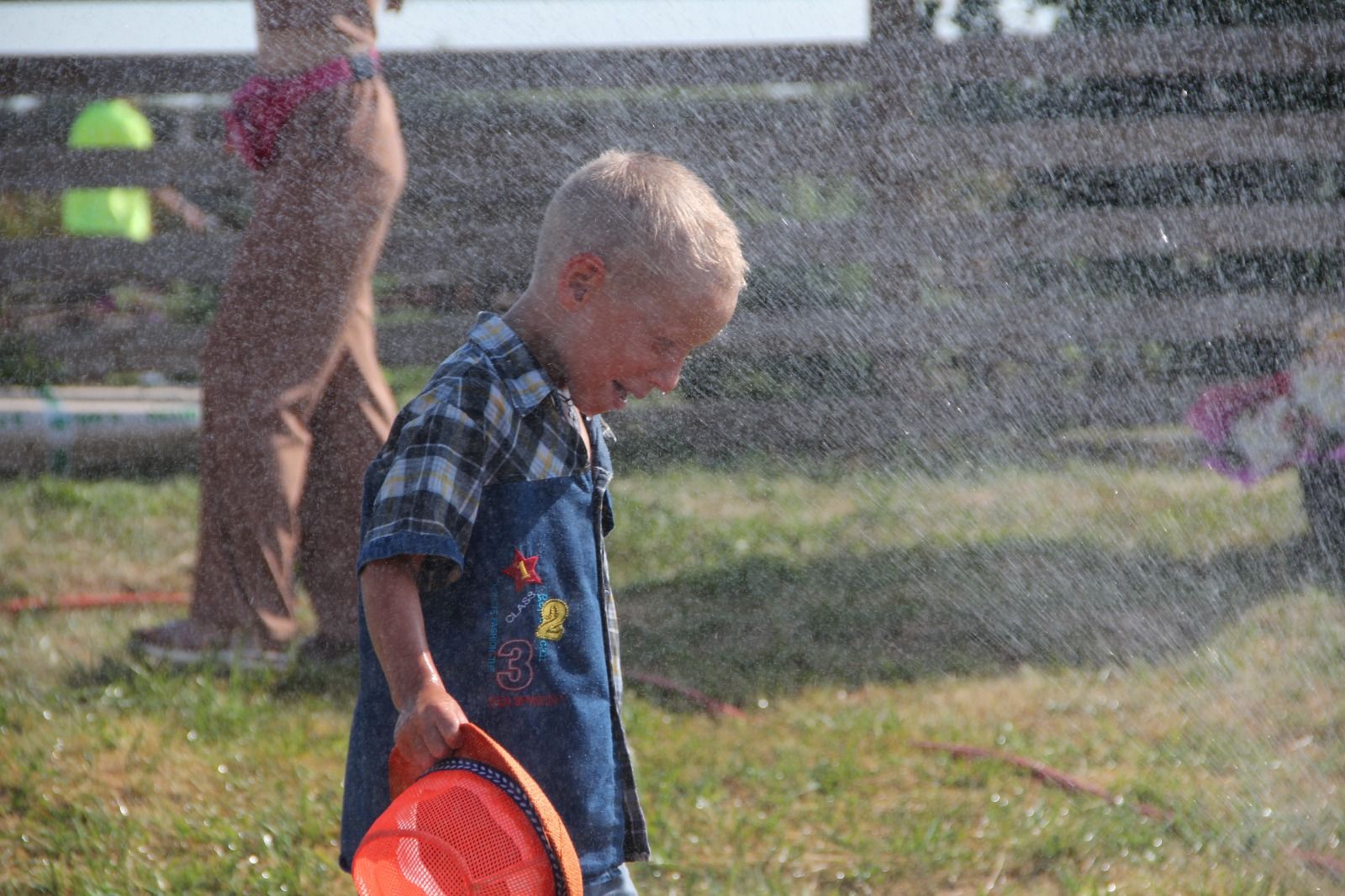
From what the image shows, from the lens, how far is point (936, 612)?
353 centimetres

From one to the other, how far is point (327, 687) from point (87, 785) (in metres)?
0.57

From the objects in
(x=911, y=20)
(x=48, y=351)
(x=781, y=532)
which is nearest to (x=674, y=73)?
(x=911, y=20)

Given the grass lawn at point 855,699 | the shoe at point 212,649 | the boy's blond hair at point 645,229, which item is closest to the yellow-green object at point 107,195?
the grass lawn at point 855,699

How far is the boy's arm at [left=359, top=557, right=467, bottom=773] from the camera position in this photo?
1.37m

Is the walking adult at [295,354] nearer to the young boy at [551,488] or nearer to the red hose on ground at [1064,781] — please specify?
the young boy at [551,488]

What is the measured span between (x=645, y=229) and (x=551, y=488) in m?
0.32

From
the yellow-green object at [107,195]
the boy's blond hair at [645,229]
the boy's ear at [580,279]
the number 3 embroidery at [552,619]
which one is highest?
the boy's blond hair at [645,229]

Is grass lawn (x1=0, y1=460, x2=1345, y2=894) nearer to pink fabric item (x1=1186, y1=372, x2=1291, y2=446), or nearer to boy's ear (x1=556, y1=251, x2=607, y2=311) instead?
pink fabric item (x1=1186, y1=372, x2=1291, y2=446)

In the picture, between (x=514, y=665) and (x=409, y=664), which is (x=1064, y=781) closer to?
(x=514, y=665)

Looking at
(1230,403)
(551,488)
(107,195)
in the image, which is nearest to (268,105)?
(551,488)

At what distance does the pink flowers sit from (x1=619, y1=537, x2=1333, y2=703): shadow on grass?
0.29m

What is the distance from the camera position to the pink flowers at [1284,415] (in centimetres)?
354

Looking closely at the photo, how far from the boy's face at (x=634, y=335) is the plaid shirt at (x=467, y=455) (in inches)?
2.1

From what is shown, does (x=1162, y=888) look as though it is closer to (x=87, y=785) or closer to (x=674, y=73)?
(x=87, y=785)
